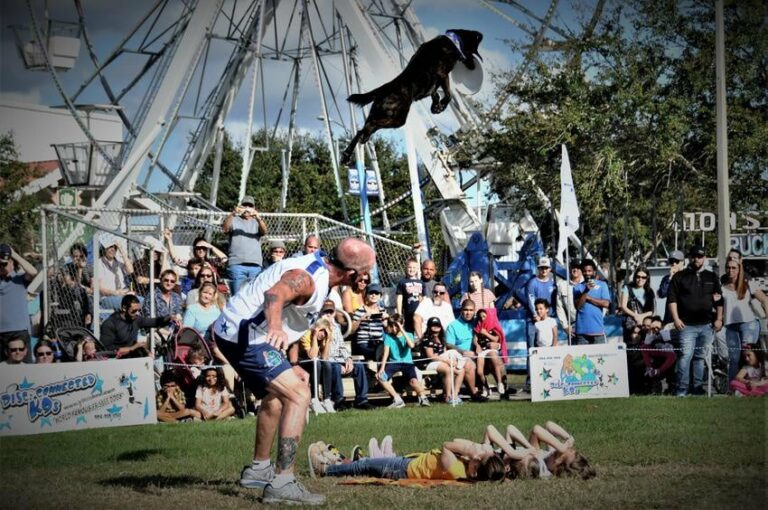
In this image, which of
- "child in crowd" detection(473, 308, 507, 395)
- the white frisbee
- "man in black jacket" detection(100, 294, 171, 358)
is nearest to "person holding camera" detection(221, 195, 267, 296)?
"man in black jacket" detection(100, 294, 171, 358)

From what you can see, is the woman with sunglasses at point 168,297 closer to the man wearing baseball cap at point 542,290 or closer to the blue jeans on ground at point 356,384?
the blue jeans on ground at point 356,384

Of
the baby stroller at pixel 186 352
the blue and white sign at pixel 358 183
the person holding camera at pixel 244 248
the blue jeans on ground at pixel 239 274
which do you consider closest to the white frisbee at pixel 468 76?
the person holding camera at pixel 244 248

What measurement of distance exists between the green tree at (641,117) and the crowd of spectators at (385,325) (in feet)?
14.6

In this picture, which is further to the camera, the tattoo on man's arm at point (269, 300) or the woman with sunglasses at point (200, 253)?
the woman with sunglasses at point (200, 253)

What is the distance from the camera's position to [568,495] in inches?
257

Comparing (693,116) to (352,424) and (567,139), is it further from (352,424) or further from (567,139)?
(352,424)

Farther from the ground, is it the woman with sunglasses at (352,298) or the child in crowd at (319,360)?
the woman with sunglasses at (352,298)

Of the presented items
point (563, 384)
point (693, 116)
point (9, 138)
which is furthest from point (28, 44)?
point (693, 116)

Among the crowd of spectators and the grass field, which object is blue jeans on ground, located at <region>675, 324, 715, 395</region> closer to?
the crowd of spectators

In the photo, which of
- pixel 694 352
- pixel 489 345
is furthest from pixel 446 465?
pixel 694 352

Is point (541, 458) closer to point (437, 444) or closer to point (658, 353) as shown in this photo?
point (437, 444)

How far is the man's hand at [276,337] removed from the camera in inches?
249

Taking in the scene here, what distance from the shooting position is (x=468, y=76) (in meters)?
10.5

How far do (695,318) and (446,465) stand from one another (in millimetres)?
6361
